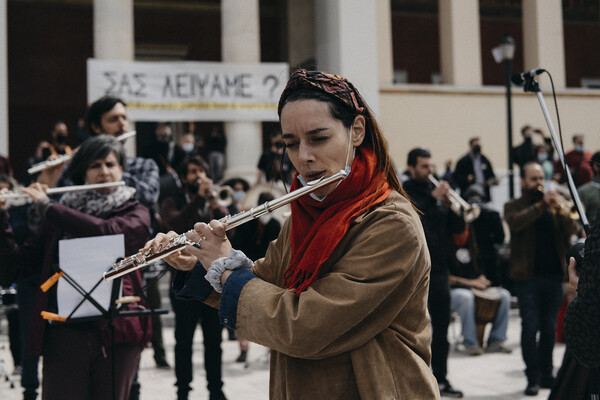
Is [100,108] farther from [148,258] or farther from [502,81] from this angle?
[502,81]

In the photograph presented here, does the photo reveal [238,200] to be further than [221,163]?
No

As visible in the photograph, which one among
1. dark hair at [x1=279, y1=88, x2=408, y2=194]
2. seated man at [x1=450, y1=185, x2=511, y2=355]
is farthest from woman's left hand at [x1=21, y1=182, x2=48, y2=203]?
seated man at [x1=450, y1=185, x2=511, y2=355]

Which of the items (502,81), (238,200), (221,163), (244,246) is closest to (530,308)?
(244,246)

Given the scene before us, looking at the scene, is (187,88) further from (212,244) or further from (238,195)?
(212,244)

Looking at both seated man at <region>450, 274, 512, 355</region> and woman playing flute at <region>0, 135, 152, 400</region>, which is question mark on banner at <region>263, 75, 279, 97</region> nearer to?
seated man at <region>450, 274, 512, 355</region>

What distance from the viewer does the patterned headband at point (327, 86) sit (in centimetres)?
221

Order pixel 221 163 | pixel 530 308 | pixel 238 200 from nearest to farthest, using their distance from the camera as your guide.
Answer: pixel 530 308 → pixel 238 200 → pixel 221 163

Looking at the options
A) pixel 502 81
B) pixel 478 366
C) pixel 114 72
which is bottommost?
pixel 478 366

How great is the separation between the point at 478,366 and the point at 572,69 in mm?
21605

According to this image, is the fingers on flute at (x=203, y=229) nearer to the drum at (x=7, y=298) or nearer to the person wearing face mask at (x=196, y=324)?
the person wearing face mask at (x=196, y=324)

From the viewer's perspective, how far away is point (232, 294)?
2.13 metres

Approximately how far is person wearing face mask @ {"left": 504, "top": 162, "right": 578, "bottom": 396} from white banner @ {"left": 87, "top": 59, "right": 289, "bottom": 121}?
5.59 m

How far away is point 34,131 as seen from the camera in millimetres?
21031

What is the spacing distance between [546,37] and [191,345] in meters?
18.8
